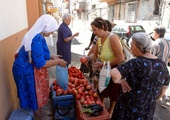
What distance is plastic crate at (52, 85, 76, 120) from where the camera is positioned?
8.18 ft

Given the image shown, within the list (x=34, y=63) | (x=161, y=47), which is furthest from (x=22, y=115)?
(x=161, y=47)

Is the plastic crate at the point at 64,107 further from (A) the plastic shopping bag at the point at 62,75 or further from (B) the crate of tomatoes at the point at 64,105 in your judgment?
(A) the plastic shopping bag at the point at 62,75

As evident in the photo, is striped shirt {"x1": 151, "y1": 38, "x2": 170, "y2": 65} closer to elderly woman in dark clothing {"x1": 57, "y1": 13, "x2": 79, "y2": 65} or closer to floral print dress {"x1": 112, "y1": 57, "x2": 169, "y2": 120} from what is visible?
floral print dress {"x1": 112, "y1": 57, "x2": 169, "y2": 120}

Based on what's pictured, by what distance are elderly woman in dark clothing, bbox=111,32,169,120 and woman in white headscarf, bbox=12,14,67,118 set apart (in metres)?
1.03

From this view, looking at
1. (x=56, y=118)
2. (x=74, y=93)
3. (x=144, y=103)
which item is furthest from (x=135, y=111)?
(x=56, y=118)

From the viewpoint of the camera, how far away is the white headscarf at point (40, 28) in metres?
1.95

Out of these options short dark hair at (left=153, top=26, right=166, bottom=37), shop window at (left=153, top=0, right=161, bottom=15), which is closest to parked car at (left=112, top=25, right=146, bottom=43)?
short dark hair at (left=153, top=26, right=166, bottom=37)

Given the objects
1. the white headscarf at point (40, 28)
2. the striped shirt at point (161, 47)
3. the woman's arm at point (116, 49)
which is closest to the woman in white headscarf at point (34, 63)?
the white headscarf at point (40, 28)

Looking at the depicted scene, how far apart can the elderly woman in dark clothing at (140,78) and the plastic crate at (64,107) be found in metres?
1.08

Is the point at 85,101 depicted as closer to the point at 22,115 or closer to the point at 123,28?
the point at 22,115

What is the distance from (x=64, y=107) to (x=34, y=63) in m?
0.96

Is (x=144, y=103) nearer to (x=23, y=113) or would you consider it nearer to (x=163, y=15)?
(x=23, y=113)

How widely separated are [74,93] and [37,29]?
4.09 ft

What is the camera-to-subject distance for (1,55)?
2164 millimetres
